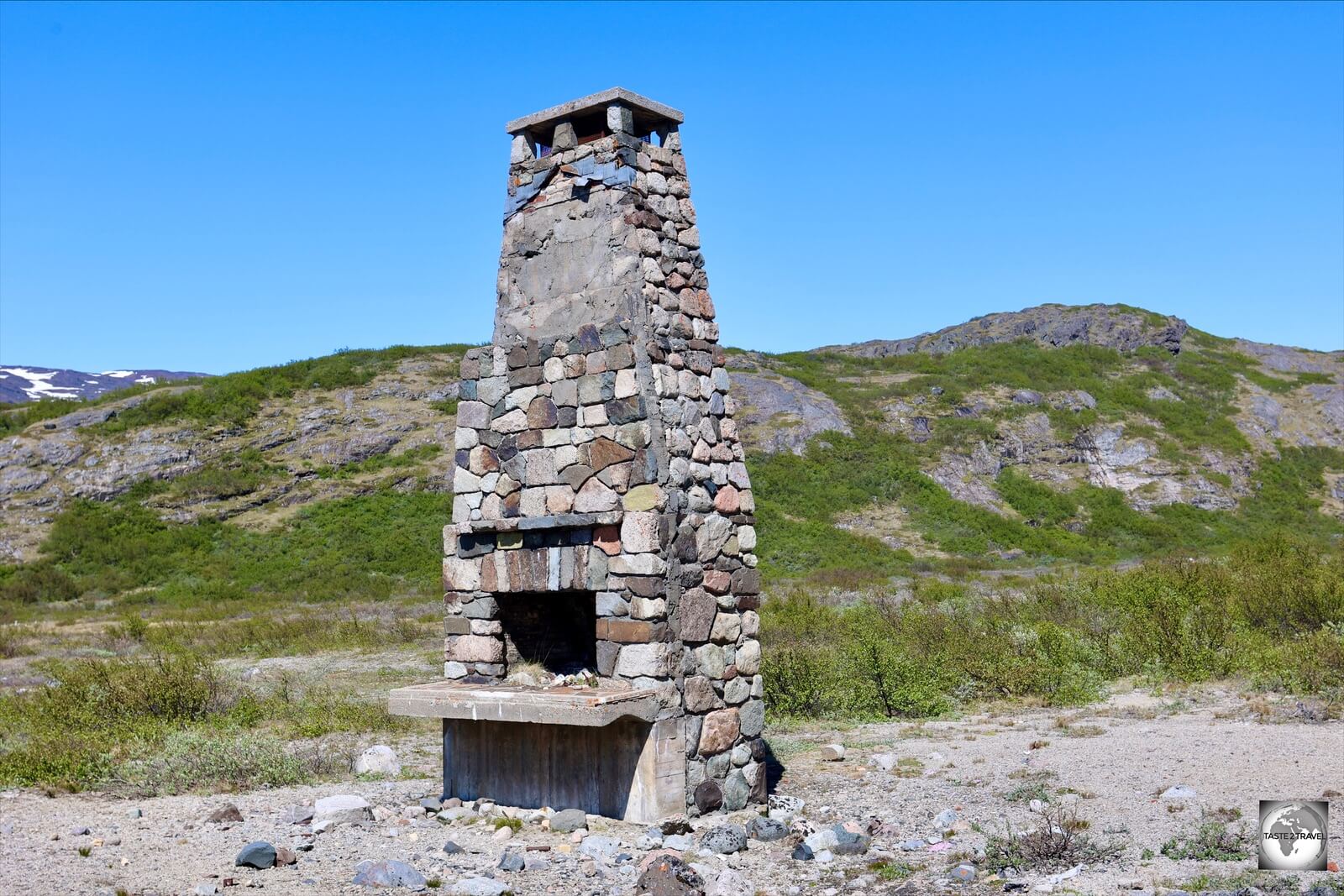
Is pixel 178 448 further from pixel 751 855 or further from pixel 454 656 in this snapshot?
pixel 751 855

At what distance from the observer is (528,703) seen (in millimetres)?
7688

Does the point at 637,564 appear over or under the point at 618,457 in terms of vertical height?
under

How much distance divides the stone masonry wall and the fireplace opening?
0.73 feet

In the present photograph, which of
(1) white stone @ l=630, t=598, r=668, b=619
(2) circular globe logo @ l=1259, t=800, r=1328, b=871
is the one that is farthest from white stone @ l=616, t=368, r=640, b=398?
(2) circular globe logo @ l=1259, t=800, r=1328, b=871

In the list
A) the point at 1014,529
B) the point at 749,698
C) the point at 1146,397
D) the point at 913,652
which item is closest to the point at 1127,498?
the point at 1014,529

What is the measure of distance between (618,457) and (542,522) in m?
0.76

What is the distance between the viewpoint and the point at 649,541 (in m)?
7.80

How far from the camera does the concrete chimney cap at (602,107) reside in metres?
8.41

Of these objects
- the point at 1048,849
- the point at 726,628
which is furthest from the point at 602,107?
the point at 1048,849

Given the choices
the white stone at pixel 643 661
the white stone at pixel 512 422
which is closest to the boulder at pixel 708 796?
the white stone at pixel 643 661

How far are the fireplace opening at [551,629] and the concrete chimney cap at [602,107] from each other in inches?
143

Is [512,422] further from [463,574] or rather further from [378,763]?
[378,763]

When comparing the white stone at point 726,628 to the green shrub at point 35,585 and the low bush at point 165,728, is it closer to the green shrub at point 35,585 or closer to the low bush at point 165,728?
the low bush at point 165,728

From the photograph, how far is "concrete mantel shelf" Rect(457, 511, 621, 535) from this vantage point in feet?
26.2
